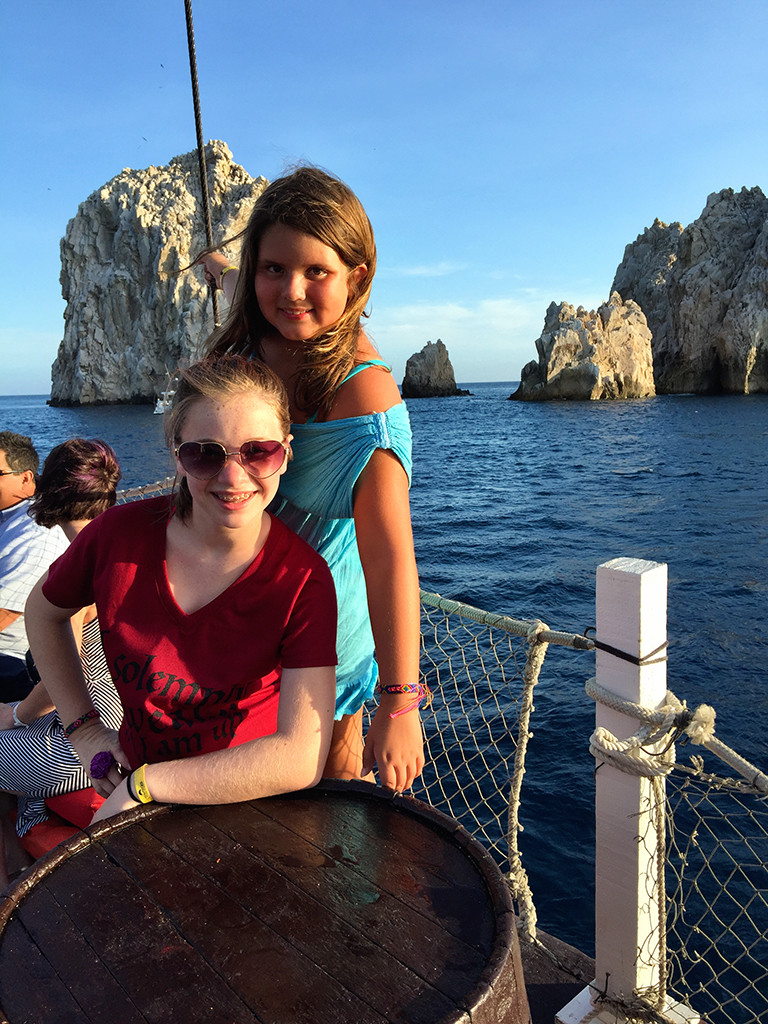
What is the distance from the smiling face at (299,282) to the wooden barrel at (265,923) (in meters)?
1.02

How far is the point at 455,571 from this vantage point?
12.8 meters

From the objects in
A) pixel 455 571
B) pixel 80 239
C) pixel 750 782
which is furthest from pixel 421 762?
pixel 80 239

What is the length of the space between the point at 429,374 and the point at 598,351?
3410cm

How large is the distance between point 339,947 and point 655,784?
0.99 metres

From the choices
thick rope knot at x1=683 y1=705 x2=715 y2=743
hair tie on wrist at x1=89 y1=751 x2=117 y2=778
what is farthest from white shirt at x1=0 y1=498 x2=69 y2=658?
thick rope knot at x1=683 y1=705 x2=715 y2=743

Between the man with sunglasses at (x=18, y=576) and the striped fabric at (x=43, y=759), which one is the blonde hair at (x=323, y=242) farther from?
the man with sunglasses at (x=18, y=576)

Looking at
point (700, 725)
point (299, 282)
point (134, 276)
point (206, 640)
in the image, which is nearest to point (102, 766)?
point (206, 640)

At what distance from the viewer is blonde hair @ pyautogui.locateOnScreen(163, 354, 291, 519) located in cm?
Answer: 141

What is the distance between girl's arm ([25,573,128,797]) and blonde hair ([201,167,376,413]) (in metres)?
0.71

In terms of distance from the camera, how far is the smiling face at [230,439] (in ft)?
4.58

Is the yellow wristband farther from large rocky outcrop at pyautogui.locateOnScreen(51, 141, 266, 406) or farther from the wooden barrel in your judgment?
large rocky outcrop at pyautogui.locateOnScreen(51, 141, 266, 406)

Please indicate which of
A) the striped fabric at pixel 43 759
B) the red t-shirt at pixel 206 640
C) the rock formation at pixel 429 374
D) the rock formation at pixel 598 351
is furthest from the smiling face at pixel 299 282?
the rock formation at pixel 429 374

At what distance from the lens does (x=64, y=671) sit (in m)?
1.63

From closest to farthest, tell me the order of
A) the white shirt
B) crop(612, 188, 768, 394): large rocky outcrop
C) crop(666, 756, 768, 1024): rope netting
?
1. the white shirt
2. crop(666, 756, 768, 1024): rope netting
3. crop(612, 188, 768, 394): large rocky outcrop
